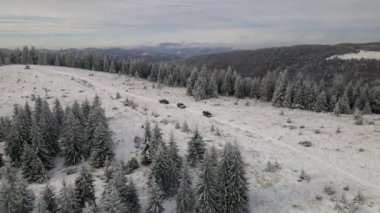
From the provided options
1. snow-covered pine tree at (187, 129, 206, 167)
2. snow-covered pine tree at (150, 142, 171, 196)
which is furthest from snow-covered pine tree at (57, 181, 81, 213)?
snow-covered pine tree at (187, 129, 206, 167)

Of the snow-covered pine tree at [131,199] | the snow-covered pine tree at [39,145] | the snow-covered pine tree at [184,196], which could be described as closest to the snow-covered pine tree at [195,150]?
the snow-covered pine tree at [184,196]

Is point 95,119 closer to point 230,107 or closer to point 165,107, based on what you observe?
point 165,107

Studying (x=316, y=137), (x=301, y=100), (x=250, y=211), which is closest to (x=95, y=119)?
(x=250, y=211)

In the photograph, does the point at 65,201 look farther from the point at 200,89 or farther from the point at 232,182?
the point at 200,89

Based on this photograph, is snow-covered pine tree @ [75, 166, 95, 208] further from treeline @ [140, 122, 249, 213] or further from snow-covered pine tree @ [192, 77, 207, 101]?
snow-covered pine tree @ [192, 77, 207, 101]

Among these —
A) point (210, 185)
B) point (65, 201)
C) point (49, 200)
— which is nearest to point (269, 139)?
point (210, 185)

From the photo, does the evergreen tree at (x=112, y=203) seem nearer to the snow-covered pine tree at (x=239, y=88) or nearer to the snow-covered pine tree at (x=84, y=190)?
the snow-covered pine tree at (x=84, y=190)
